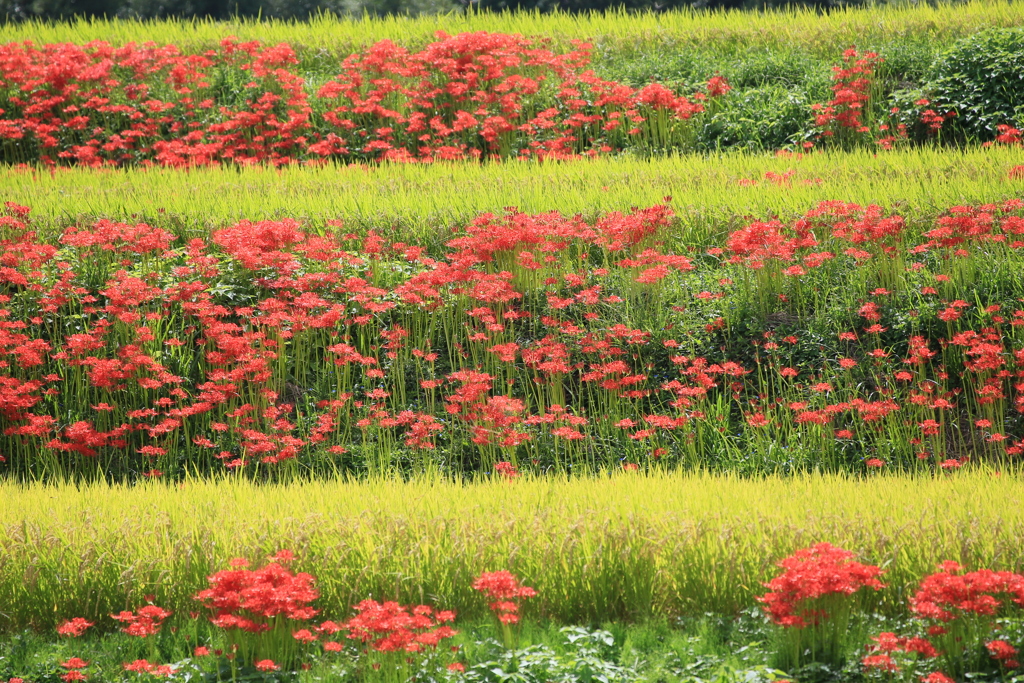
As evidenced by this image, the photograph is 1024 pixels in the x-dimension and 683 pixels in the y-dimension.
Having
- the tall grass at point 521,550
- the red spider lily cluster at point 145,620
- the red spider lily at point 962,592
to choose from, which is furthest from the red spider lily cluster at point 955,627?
the red spider lily cluster at point 145,620

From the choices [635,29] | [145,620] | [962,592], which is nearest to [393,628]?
[145,620]

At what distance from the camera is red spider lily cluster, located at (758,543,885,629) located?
3.69 meters

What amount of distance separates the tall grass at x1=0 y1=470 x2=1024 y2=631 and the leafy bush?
8253 mm

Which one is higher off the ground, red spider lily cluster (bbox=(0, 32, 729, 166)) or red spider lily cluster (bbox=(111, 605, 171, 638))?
red spider lily cluster (bbox=(0, 32, 729, 166))

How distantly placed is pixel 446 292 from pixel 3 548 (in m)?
3.78

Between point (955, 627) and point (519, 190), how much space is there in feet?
19.6

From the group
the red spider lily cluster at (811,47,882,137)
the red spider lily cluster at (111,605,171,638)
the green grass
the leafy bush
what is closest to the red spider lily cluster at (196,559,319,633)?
the red spider lily cluster at (111,605,171,638)

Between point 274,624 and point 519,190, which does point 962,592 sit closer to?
point 274,624


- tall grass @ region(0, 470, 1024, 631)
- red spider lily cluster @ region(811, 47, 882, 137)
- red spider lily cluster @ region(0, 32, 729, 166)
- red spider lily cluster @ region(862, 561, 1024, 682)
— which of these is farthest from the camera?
red spider lily cluster @ region(0, 32, 729, 166)

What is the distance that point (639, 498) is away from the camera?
16.3ft

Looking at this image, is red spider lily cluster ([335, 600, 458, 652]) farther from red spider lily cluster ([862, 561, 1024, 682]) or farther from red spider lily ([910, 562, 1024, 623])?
red spider lily ([910, 562, 1024, 623])

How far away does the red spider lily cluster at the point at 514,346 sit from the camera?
648cm

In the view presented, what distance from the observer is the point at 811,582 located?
369 centimetres

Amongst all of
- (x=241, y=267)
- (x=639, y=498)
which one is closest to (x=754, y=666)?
(x=639, y=498)
